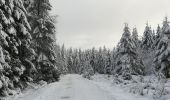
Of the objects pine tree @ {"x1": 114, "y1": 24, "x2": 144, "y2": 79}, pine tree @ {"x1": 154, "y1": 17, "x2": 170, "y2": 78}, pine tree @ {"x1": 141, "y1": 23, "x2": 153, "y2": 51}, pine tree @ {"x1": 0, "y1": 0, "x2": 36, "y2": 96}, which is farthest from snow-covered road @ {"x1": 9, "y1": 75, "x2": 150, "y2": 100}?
pine tree @ {"x1": 141, "y1": 23, "x2": 153, "y2": 51}

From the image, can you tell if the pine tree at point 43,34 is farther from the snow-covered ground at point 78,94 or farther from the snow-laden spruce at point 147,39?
the snow-laden spruce at point 147,39

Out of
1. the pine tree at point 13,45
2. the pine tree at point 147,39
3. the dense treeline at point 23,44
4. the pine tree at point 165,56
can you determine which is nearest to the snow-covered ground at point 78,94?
the pine tree at point 13,45

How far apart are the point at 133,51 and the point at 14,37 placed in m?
28.7

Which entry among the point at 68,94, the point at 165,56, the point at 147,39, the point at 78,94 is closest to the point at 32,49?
the point at 68,94

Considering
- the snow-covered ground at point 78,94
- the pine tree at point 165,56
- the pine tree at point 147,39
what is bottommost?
the snow-covered ground at point 78,94

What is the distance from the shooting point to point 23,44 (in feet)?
61.3

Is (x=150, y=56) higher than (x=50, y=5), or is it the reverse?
(x=50, y=5)

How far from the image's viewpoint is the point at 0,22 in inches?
582

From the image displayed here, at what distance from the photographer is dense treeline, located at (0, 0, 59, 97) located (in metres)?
15.4

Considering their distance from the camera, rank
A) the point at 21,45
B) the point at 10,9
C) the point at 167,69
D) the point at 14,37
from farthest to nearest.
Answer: the point at 167,69
the point at 21,45
the point at 14,37
the point at 10,9

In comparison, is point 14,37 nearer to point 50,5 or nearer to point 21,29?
point 21,29

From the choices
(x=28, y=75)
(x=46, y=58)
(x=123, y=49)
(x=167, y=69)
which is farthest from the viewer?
(x=123, y=49)

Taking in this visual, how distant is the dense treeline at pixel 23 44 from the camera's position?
15383 mm

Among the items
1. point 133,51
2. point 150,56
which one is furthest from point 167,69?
point 150,56
